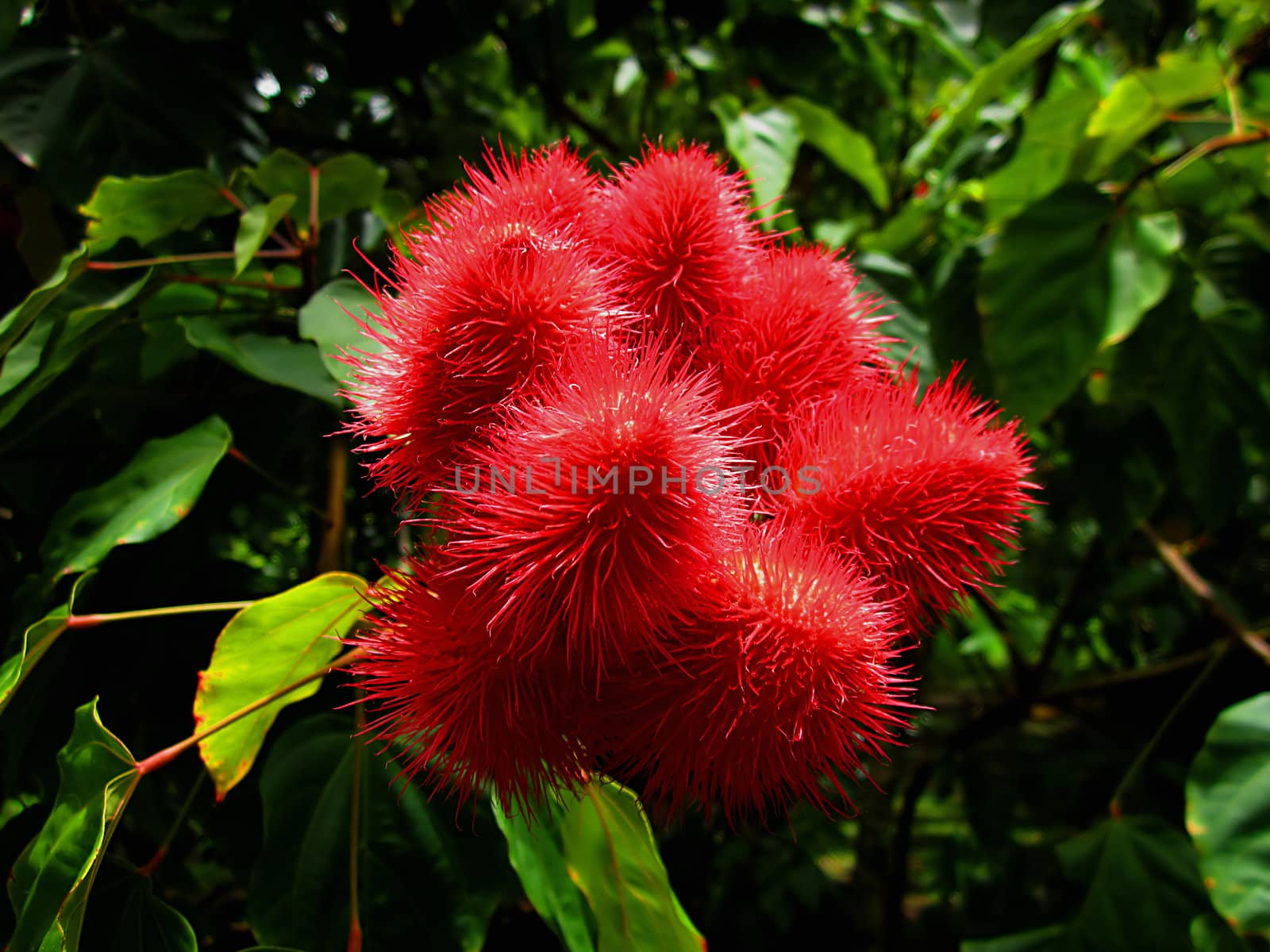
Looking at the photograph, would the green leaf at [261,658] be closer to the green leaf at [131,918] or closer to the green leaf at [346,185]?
the green leaf at [131,918]

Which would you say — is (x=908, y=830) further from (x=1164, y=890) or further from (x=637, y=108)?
(x=637, y=108)

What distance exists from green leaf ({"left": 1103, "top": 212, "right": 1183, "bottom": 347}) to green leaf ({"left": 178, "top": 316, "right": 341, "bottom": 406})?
698mm

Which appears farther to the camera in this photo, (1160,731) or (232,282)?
(1160,731)

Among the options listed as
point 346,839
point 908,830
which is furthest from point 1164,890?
point 346,839

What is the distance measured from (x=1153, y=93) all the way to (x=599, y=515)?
0.86m

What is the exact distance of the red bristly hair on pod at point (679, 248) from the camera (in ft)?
1.35

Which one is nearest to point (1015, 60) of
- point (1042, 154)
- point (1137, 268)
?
point (1042, 154)

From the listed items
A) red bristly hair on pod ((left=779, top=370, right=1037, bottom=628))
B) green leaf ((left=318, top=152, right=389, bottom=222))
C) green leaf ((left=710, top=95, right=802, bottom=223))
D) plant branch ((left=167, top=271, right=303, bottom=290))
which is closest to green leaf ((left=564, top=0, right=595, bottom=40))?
green leaf ((left=710, top=95, right=802, bottom=223))

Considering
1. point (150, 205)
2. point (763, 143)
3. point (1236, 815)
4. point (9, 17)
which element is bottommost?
point (1236, 815)

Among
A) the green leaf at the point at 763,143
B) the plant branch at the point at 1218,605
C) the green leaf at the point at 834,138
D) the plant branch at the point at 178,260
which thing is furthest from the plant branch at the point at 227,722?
the plant branch at the point at 1218,605

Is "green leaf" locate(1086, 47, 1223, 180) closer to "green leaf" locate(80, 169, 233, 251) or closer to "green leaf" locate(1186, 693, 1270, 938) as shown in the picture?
A: "green leaf" locate(1186, 693, 1270, 938)

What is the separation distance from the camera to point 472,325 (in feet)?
1.17

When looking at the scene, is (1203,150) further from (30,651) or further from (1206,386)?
(30,651)

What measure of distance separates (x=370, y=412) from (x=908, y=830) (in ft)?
3.32
